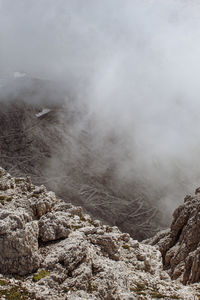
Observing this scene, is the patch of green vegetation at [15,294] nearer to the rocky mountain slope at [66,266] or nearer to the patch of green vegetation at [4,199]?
the rocky mountain slope at [66,266]

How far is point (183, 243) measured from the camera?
45656 millimetres

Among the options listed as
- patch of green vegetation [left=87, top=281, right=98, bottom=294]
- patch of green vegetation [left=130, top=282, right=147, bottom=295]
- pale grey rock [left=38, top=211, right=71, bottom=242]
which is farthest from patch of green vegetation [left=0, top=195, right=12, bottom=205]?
patch of green vegetation [left=130, top=282, right=147, bottom=295]

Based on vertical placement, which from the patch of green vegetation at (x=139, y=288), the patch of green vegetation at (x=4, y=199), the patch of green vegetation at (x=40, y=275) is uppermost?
the patch of green vegetation at (x=4, y=199)

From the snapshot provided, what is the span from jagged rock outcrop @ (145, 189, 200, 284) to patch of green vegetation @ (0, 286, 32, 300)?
78.3 ft

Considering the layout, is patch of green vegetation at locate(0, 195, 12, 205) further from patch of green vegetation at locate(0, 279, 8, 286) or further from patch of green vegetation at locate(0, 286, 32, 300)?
patch of green vegetation at locate(0, 286, 32, 300)

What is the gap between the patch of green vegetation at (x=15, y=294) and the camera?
13.4 meters

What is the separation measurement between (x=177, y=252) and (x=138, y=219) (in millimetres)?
138761

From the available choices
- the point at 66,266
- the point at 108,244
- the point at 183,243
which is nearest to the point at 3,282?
the point at 66,266

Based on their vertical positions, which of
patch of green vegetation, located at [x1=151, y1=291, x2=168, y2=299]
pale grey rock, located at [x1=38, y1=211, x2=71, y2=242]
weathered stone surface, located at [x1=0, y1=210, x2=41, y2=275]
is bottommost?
patch of green vegetation, located at [x1=151, y1=291, x2=168, y2=299]

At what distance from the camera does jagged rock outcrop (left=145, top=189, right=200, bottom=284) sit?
37.2 meters

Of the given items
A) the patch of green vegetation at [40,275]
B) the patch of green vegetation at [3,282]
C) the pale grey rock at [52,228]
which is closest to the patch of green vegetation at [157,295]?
the patch of green vegetation at [40,275]

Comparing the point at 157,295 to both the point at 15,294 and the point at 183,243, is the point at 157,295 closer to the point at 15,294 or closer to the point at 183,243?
the point at 15,294

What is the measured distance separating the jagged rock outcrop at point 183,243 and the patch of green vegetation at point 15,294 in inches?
940

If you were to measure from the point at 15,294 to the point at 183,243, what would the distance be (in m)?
37.5
